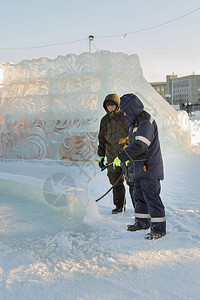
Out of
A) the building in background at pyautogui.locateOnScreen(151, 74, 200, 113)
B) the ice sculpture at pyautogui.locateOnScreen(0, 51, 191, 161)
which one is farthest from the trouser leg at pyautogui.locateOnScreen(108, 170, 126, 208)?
the building in background at pyautogui.locateOnScreen(151, 74, 200, 113)

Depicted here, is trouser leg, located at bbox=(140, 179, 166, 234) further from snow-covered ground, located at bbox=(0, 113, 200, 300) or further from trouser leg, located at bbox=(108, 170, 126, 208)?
trouser leg, located at bbox=(108, 170, 126, 208)

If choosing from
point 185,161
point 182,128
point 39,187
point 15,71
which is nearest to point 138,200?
point 39,187

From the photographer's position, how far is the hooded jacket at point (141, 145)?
2865 mm

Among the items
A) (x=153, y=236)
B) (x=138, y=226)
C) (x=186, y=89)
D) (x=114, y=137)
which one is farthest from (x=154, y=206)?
(x=186, y=89)

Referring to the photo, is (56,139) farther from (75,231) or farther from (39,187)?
(75,231)

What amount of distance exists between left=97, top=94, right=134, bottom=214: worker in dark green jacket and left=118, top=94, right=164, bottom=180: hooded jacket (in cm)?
97

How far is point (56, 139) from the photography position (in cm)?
941

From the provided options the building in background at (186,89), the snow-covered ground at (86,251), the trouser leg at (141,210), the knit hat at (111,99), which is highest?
the building in background at (186,89)

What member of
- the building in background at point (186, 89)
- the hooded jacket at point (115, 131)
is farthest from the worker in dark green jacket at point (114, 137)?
the building in background at point (186, 89)

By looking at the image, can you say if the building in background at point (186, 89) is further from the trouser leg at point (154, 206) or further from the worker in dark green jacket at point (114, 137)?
the trouser leg at point (154, 206)

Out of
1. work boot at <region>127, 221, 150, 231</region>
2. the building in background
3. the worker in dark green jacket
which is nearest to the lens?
work boot at <region>127, 221, 150, 231</region>

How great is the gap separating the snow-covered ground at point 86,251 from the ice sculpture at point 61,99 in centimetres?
428

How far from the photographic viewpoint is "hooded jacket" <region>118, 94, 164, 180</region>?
2.87 metres

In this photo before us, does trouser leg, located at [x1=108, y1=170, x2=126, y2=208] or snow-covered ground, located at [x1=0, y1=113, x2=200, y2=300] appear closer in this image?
snow-covered ground, located at [x1=0, y1=113, x2=200, y2=300]
